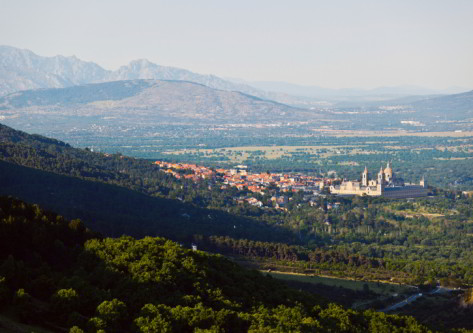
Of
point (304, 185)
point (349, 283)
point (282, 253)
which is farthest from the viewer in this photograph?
point (304, 185)

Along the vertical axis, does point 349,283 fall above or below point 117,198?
below

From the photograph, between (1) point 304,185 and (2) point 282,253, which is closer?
(2) point 282,253

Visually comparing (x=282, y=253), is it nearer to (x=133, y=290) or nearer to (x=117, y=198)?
(x=117, y=198)

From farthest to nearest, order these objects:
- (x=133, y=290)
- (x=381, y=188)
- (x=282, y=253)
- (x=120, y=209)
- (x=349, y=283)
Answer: (x=381, y=188)
(x=120, y=209)
(x=282, y=253)
(x=349, y=283)
(x=133, y=290)

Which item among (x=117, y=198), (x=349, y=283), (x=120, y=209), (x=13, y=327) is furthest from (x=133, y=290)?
(x=117, y=198)

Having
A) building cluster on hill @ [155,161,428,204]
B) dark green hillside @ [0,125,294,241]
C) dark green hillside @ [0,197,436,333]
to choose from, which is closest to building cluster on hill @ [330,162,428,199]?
building cluster on hill @ [155,161,428,204]

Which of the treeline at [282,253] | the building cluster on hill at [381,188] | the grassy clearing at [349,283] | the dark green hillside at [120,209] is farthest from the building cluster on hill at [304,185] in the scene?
the grassy clearing at [349,283]

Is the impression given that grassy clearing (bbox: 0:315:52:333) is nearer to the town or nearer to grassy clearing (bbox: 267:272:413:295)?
grassy clearing (bbox: 267:272:413:295)
